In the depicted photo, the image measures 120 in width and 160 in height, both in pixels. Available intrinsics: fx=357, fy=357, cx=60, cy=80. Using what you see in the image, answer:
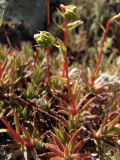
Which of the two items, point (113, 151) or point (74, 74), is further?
point (74, 74)

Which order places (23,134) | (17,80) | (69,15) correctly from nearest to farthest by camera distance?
(69,15)
(23,134)
(17,80)

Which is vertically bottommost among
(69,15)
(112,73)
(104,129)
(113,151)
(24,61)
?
(113,151)

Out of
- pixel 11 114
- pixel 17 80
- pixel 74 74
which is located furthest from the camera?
pixel 74 74

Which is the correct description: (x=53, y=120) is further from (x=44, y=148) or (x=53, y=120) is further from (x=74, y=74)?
(x=74, y=74)

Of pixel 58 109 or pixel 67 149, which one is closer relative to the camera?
pixel 67 149

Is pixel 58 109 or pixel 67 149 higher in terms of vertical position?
pixel 58 109

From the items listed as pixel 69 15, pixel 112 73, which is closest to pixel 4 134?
pixel 69 15

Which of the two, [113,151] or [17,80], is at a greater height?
[17,80]

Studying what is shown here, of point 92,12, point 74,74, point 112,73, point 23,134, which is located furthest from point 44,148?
point 92,12
